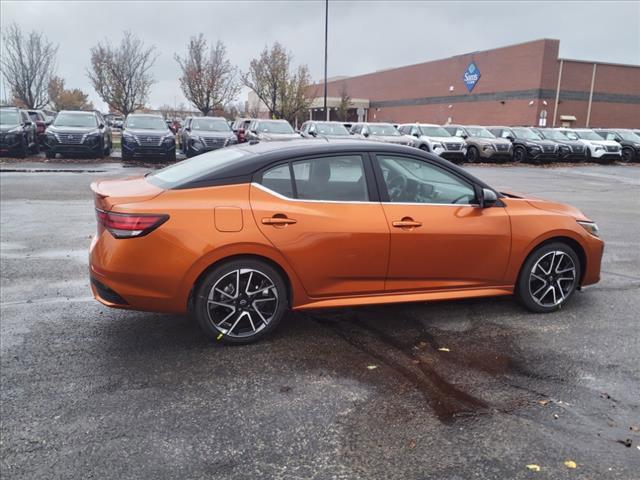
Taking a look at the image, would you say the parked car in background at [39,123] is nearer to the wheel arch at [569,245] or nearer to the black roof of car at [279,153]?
the black roof of car at [279,153]

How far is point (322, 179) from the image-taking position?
4.58 meters

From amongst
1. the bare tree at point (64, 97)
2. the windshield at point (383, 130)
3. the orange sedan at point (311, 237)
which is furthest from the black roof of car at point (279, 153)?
the bare tree at point (64, 97)

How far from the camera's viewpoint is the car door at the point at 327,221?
170 inches

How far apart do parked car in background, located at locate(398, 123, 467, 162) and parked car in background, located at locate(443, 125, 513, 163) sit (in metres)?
0.92

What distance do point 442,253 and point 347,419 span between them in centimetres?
190

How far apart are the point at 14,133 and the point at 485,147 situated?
64.1ft

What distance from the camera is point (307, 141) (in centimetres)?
498

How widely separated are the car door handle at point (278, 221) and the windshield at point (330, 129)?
19.6 metres

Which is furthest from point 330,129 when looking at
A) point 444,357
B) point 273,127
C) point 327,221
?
point 444,357

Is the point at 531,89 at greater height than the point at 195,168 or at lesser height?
greater

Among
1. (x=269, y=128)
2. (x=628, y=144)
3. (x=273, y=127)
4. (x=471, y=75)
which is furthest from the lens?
(x=471, y=75)

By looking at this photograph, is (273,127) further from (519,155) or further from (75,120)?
(519,155)

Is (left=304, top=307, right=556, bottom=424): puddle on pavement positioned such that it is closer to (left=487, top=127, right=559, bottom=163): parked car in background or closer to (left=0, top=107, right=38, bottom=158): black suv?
(left=0, top=107, right=38, bottom=158): black suv

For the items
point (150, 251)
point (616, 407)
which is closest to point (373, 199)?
point (150, 251)
